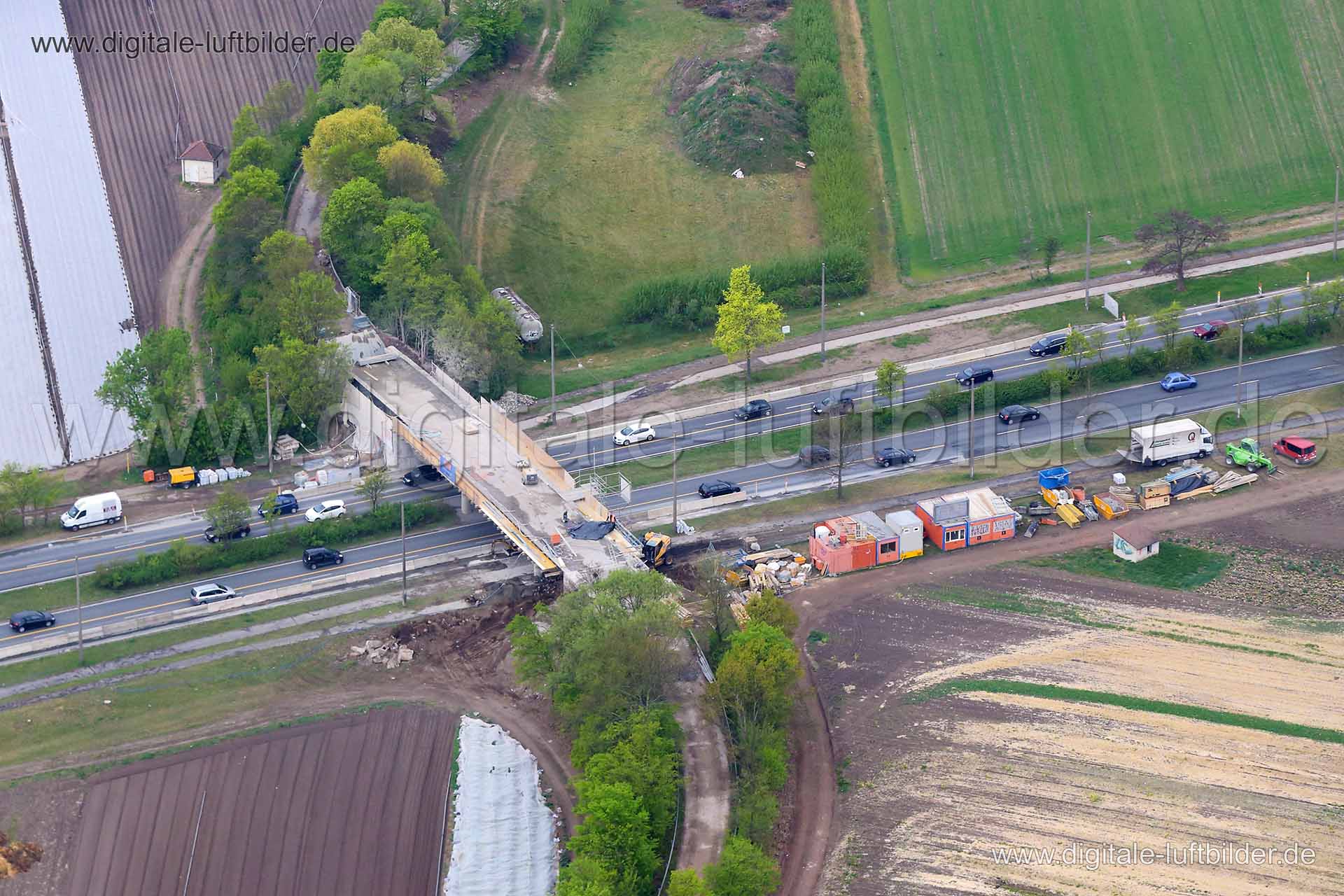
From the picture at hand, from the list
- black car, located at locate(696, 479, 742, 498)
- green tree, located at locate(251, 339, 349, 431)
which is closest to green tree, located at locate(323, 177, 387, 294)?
green tree, located at locate(251, 339, 349, 431)

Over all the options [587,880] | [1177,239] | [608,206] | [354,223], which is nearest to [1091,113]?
[1177,239]

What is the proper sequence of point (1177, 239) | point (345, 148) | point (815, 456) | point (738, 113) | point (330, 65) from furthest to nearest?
point (330, 65)
point (738, 113)
point (345, 148)
point (1177, 239)
point (815, 456)

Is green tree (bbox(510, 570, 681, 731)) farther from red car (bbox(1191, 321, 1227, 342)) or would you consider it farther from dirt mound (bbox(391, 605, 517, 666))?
red car (bbox(1191, 321, 1227, 342))

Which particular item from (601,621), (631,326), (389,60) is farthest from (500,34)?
(601,621)

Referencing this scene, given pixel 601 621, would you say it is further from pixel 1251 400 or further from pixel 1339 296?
pixel 1339 296

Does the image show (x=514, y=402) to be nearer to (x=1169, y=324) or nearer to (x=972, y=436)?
(x=972, y=436)
